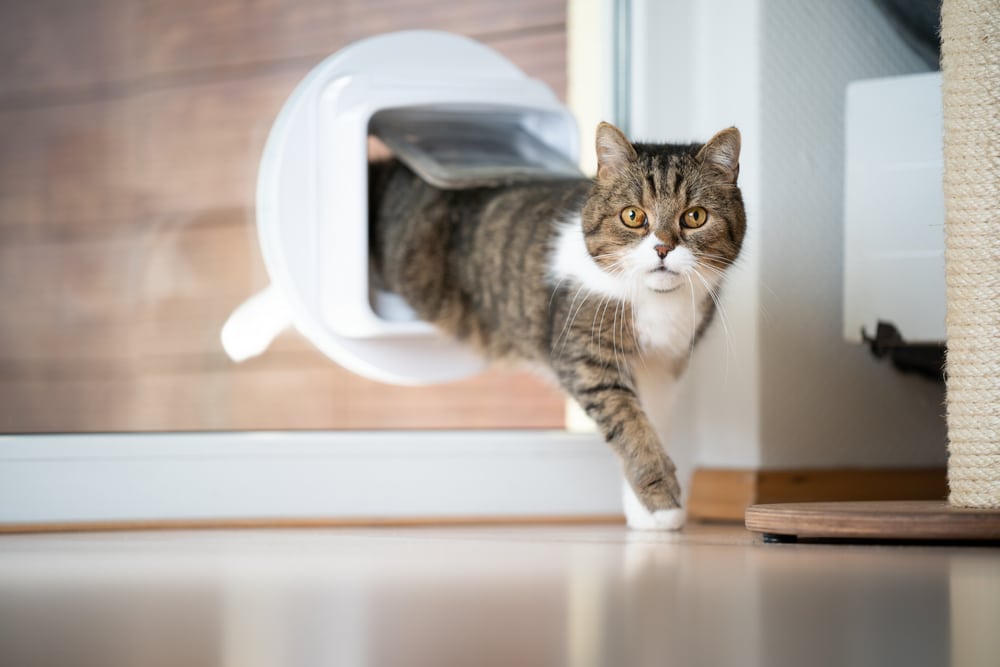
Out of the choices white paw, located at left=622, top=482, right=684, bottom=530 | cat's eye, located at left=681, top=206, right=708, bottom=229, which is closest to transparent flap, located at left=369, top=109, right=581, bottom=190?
cat's eye, located at left=681, top=206, right=708, bottom=229

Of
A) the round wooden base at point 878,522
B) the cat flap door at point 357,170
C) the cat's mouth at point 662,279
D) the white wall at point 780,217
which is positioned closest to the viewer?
the round wooden base at point 878,522

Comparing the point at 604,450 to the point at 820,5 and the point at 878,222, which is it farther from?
the point at 820,5

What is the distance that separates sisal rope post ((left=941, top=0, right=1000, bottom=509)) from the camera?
1.40m

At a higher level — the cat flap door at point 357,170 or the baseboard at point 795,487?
the cat flap door at point 357,170

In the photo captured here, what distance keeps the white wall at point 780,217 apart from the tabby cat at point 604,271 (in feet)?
0.96

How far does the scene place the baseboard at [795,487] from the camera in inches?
79.7

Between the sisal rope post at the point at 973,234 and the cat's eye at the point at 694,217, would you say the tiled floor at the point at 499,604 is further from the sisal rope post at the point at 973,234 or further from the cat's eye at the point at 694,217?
the cat's eye at the point at 694,217

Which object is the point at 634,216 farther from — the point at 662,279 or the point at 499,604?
the point at 499,604

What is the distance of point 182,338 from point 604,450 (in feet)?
2.56

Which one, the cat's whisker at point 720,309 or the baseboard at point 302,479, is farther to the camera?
the baseboard at point 302,479

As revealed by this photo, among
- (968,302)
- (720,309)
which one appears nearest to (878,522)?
(968,302)

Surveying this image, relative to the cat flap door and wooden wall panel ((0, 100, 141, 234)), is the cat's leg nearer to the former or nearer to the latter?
the cat flap door

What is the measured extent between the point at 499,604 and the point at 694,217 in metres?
0.81

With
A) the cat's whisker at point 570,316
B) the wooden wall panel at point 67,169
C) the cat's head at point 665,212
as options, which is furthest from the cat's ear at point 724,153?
the wooden wall panel at point 67,169
